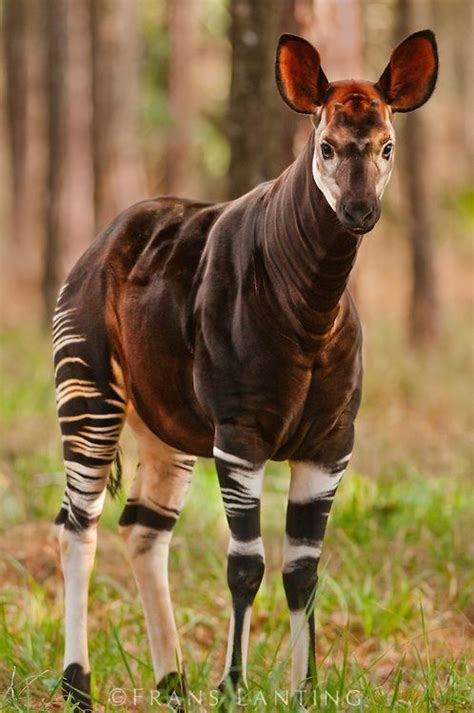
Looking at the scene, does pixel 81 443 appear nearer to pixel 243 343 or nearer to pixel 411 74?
pixel 243 343

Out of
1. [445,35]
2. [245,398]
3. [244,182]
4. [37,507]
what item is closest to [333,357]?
[245,398]

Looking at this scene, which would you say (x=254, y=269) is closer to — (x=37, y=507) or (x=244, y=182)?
(x=37, y=507)

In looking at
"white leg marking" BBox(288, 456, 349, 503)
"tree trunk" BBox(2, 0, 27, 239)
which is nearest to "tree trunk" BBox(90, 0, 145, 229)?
"tree trunk" BBox(2, 0, 27, 239)

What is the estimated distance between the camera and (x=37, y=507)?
20.0 feet

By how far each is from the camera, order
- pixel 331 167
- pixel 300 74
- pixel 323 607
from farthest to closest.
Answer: pixel 323 607 → pixel 300 74 → pixel 331 167

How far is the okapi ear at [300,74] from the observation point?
3287 millimetres

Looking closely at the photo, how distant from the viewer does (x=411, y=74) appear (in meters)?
3.32

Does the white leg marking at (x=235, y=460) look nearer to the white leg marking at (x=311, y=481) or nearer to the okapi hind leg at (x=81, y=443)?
the white leg marking at (x=311, y=481)

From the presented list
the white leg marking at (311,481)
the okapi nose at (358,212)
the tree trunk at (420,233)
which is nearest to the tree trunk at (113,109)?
the tree trunk at (420,233)

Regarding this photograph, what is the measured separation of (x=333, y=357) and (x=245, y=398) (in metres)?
0.29

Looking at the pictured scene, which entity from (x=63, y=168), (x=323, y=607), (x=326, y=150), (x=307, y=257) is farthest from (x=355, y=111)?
(x=63, y=168)

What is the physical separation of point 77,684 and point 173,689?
322mm

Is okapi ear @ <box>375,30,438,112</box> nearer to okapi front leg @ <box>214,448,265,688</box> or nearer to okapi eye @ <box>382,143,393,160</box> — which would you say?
okapi eye @ <box>382,143,393,160</box>

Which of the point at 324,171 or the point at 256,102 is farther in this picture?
the point at 256,102
